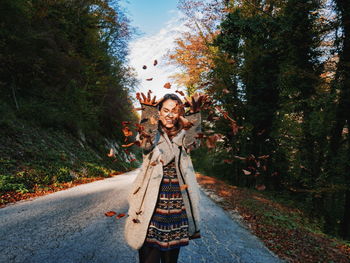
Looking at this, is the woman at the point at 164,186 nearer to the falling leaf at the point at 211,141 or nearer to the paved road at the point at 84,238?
the falling leaf at the point at 211,141

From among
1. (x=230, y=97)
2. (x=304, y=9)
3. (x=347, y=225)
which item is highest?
(x=304, y=9)

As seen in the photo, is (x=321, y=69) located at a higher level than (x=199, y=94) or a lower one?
higher

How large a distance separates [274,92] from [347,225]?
7080mm

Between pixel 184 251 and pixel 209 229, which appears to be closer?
pixel 184 251

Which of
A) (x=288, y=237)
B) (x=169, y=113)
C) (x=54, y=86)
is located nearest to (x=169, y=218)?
(x=169, y=113)

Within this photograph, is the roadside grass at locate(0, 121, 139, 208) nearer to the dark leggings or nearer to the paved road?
the paved road

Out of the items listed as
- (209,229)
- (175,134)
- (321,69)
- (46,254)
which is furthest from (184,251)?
(321,69)

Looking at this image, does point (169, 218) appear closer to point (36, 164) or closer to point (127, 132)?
point (127, 132)

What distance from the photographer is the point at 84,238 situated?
3.74 m

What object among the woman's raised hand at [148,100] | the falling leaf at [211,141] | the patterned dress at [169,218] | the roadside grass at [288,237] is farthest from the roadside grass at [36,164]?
the falling leaf at [211,141]

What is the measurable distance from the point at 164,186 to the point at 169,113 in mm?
695

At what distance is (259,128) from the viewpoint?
477 inches

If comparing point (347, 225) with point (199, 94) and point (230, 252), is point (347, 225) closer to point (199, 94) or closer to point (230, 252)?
point (230, 252)

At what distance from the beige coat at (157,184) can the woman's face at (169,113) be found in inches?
4.7
